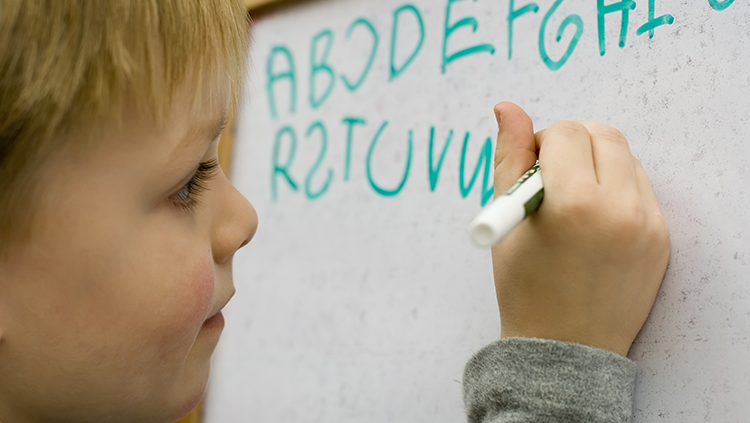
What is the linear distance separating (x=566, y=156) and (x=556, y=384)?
12 cm

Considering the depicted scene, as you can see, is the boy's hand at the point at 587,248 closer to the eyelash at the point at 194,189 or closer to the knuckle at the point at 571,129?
the knuckle at the point at 571,129

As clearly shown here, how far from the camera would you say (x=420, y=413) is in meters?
0.42

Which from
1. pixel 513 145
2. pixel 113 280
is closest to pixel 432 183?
pixel 513 145

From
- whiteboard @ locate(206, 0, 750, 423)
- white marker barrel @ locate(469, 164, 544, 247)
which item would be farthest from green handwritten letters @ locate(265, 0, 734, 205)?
white marker barrel @ locate(469, 164, 544, 247)

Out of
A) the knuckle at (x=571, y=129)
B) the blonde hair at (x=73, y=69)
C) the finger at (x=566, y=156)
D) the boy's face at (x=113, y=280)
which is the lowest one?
the boy's face at (x=113, y=280)

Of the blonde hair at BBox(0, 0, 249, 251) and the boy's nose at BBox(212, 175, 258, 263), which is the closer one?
the blonde hair at BBox(0, 0, 249, 251)

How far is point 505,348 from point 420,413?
0.13m

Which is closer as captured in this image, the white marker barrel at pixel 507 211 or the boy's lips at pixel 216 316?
the white marker barrel at pixel 507 211

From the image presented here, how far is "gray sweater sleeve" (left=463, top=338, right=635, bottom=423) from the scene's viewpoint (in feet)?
0.96

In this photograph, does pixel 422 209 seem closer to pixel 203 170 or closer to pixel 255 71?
pixel 203 170

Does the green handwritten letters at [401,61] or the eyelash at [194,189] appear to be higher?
the green handwritten letters at [401,61]

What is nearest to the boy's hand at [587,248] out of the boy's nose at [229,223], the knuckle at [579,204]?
the knuckle at [579,204]

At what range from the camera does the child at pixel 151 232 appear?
284 millimetres

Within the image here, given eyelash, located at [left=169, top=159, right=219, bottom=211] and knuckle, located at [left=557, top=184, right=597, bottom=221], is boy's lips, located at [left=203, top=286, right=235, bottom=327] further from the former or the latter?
knuckle, located at [left=557, top=184, right=597, bottom=221]
